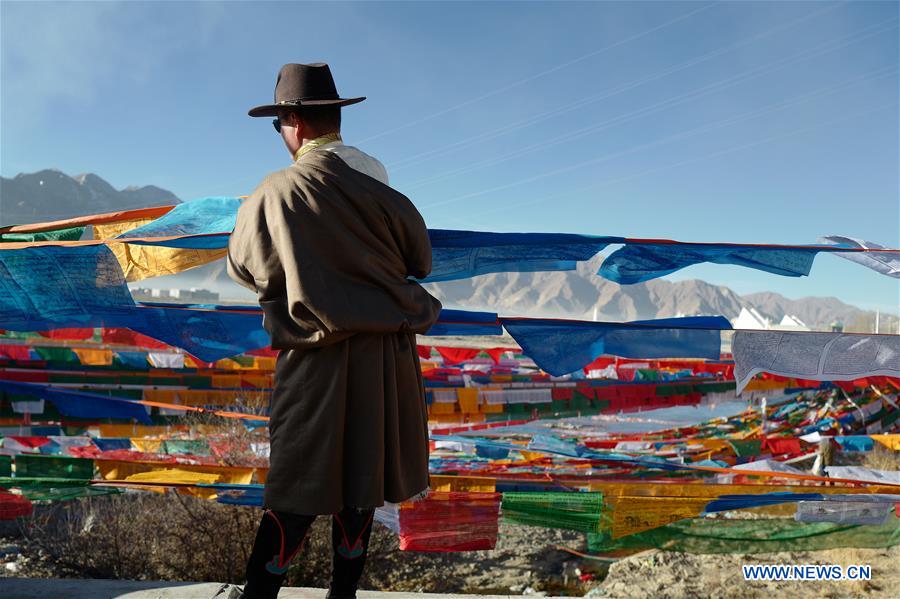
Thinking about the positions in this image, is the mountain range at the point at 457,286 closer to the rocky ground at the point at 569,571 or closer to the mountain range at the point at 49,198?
the mountain range at the point at 49,198

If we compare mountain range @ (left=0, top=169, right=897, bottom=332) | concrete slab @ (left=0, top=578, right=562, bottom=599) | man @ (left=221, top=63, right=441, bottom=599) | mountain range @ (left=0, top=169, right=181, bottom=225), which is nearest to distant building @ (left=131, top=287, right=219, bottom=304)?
mountain range @ (left=0, top=169, right=897, bottom=332)

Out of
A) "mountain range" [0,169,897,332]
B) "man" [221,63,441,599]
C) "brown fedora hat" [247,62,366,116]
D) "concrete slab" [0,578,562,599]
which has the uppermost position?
"mountain range" [0,169,897,332]

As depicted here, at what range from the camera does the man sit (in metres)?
1.65

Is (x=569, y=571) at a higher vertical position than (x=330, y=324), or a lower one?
lower

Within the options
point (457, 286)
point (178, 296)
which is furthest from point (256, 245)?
point (457, 286)

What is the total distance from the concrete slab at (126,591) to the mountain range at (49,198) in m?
151

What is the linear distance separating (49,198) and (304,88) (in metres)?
191

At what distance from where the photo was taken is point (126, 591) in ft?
8.43

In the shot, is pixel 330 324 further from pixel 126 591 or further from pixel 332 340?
pixel 126 591

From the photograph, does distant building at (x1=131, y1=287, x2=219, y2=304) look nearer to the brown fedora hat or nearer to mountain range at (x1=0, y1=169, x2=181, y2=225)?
mountain range at (x1=0, y1=169, x2=181, y2=225)

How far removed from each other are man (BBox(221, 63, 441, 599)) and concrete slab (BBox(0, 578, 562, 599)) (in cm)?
86

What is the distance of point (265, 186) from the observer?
1.74 meters

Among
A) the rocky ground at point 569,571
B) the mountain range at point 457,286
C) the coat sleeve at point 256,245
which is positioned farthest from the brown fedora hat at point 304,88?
the mountain range at point 457,286

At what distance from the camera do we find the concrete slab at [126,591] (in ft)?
8.28
